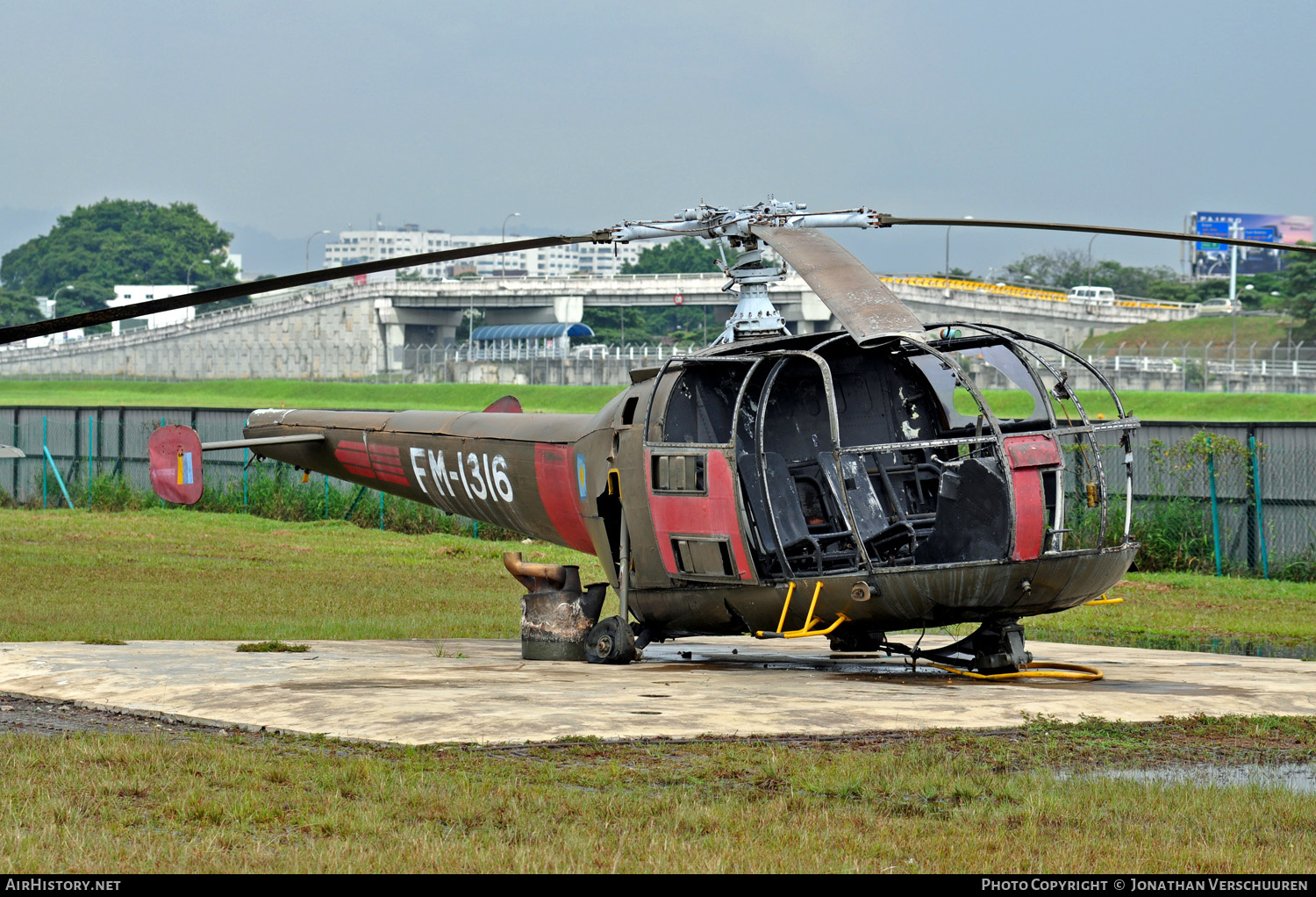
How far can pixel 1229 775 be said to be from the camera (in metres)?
8.20

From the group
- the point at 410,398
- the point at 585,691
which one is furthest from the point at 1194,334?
the point at 585,691

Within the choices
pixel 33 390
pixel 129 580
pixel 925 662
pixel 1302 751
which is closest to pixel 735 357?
pixel 925 662

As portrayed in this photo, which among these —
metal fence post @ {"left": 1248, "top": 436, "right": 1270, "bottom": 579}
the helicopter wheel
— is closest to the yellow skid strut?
the helicopter wheel

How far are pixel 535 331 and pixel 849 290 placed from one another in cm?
12685

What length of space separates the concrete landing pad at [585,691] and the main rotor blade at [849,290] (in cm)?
280

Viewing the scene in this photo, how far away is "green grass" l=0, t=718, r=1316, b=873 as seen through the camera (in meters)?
6.16

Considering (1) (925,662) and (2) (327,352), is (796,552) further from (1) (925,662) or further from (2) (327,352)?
(2) (327,352)

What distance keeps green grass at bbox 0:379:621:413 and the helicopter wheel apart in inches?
2731

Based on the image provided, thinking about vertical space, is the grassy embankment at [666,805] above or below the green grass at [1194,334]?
below

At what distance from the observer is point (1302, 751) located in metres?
8.98

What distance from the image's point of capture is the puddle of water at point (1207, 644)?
15234mm

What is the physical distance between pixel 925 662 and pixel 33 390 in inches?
4365

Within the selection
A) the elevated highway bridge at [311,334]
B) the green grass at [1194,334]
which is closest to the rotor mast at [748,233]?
the green grass at [1194,334]

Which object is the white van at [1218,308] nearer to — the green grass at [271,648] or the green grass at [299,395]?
the green grass at [299,395]
